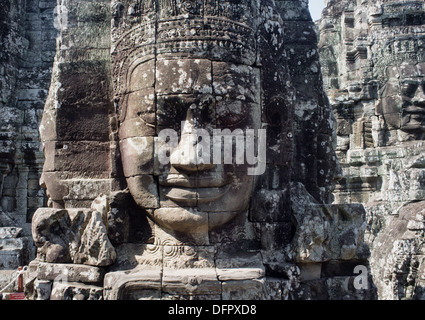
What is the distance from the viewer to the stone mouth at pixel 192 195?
4191 millimetres

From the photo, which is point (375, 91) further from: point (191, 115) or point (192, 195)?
point (192, 195)

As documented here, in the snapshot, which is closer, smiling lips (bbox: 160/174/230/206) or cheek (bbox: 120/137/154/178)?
smiling lips (bbox: 160/174/230/206)

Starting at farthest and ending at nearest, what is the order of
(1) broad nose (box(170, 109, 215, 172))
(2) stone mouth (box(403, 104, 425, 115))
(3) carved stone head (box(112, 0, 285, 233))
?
(2) stone mouth (box(403, 104, 425, 115)) → (3) carved stone head (box(112, 0, 285, 233)) → (1) broad nose (box(170, 109, 215, 172))

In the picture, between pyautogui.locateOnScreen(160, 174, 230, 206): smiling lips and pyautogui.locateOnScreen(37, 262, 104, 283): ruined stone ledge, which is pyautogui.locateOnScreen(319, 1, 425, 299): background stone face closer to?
pyautogui.locateOnScreen(160, 174, 230, 206): smiling lips

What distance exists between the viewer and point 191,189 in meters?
4.22

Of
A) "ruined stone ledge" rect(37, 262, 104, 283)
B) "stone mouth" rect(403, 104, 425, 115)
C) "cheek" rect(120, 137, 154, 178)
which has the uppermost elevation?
"stone mouth" rect(403, 104, 425, 115)

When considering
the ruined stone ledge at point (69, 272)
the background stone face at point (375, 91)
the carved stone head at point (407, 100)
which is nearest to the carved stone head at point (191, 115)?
the ruined stone ledge at point (69, 272)

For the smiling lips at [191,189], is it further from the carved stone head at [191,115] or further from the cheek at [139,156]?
the cheek at [139,156]

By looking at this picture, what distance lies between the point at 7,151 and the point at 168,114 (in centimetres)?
666

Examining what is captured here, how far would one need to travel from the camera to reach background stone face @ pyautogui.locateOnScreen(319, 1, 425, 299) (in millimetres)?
12570

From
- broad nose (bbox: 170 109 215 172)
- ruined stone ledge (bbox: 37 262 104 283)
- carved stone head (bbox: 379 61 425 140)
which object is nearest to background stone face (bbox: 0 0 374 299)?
ruined stone ledge (bbox: 37 262 104 283)

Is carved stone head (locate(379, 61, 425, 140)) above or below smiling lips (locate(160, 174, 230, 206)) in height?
above

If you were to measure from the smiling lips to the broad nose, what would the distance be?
95mm

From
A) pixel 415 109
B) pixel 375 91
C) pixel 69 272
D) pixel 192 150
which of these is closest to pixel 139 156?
pixel 192 150
